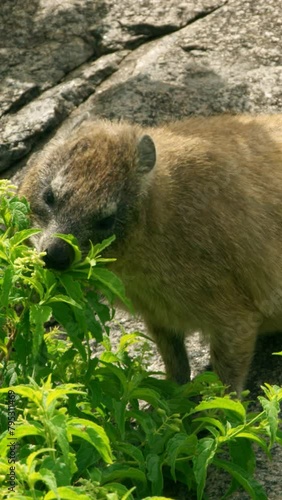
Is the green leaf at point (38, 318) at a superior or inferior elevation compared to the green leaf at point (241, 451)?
superior

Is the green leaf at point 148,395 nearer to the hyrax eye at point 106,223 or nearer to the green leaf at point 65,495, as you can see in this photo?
Result: the hyrax eye at point 106,223

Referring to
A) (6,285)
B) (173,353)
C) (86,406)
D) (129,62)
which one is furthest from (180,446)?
(129,62)

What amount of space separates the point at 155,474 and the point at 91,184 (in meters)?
1.63

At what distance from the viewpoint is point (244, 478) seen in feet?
15.8

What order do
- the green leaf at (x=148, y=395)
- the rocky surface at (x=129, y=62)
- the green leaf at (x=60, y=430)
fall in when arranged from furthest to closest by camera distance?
1. the rocky surface at (x=129, y=62)
2. the green leaf at (x=148, y=395)
3. the green leaf at (x=60, y=430)

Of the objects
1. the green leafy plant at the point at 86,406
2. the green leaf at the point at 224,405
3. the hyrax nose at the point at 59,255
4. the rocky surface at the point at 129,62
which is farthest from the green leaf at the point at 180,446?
the rocky surface at the point at 129,62

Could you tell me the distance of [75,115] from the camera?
844cm

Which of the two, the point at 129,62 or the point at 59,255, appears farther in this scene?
the point at 129,62

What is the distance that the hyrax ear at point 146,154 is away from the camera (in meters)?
5.96

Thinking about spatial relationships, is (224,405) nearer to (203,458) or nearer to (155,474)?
(203,458)

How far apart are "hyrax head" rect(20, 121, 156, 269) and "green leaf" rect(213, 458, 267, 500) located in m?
1.37

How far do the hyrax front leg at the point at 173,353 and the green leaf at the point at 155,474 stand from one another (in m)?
1.68

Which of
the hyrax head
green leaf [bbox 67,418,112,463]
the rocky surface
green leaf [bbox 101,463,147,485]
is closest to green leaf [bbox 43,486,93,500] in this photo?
green leaf [bbox 67,418,112,463]

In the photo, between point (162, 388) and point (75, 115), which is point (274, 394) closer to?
point (162, 388)
